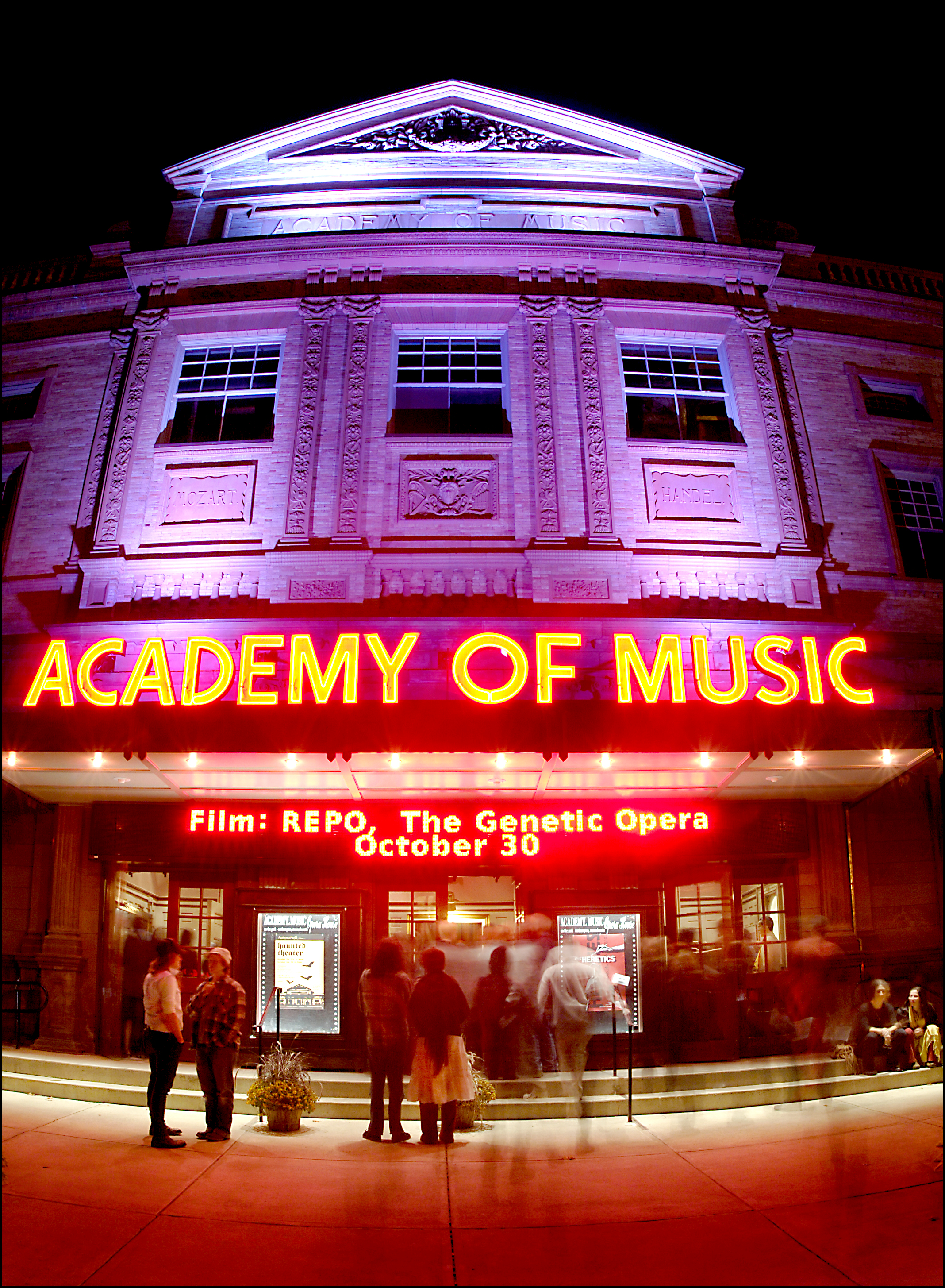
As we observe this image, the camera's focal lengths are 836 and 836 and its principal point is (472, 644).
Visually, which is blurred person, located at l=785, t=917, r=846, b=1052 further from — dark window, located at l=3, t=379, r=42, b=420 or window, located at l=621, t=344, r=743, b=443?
dark window, located at l=3, t=379, r=42, b=420

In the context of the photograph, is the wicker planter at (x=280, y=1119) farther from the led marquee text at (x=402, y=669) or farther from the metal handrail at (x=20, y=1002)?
the metal handrail at (x=20, y=1002)

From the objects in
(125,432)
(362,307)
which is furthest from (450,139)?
(125,432)

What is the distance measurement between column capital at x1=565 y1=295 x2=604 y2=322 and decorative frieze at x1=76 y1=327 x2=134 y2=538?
7952 millimetres

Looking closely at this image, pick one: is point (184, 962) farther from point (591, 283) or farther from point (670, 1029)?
point (591, 283)

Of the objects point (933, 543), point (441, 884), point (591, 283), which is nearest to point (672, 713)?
point (441, 884)

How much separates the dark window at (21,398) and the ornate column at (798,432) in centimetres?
1341

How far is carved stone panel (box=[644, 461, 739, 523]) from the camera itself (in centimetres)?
1375

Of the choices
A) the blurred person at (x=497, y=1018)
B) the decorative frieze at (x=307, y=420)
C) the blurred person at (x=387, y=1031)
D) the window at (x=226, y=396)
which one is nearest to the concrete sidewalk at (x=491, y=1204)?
the blurred person at (x=387, y=1031)

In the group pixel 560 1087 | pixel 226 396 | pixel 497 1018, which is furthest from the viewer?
pixel 226 396

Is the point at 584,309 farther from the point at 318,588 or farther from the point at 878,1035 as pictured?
the point at 878,1035

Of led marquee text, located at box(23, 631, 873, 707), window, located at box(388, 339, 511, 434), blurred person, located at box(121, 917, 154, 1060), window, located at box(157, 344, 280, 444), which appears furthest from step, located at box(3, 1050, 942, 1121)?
window, located at box(388, 339, 511, 434)

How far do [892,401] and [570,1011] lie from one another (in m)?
12.6

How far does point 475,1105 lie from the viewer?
30.1 feet

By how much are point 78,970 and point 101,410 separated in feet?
30.3
